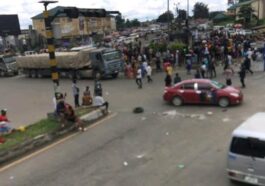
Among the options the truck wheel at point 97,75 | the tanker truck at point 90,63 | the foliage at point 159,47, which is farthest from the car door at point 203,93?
the foliage at point 159,47

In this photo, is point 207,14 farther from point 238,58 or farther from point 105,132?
point 105,132

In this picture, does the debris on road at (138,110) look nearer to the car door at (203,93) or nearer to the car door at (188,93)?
the car door at (188,93)

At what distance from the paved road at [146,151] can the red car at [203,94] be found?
0.38 m

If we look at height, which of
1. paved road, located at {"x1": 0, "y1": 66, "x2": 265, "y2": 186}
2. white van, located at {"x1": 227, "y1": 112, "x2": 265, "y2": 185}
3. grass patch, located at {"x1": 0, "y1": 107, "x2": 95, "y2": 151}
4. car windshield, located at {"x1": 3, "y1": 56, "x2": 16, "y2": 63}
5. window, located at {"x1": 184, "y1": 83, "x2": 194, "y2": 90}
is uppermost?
white van, located at {"x1": 227, "y1": 112, "x2": 265, "y2": 185}

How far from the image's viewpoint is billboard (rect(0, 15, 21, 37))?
3241 inches

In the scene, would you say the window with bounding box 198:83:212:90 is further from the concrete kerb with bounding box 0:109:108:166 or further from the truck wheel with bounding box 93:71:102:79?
the truck wheel with bounding box 93:71:102:79

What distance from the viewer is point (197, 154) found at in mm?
12711

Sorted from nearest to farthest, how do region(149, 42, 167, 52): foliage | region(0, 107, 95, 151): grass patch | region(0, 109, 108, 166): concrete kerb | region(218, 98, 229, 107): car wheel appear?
region(0, 109, 108, 166): concrete kerb → region(0, 107, 95, 151): grass patch → region(218, 98, 229, 107): car wheel → region(149, 42, 167, 52): foliage

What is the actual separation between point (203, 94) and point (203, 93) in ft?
0.17

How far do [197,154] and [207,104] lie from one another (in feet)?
25.7

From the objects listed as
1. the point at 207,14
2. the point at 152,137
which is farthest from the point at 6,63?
the point at 207,14

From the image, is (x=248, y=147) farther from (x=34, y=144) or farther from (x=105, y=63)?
(x=105, y=63)

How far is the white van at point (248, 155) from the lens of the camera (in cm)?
917

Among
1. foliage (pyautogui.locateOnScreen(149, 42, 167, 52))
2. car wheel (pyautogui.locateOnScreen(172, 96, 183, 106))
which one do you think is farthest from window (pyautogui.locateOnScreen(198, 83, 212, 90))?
foliage (pyautogui.locateOnScreen(149, 42, 167, 52))
